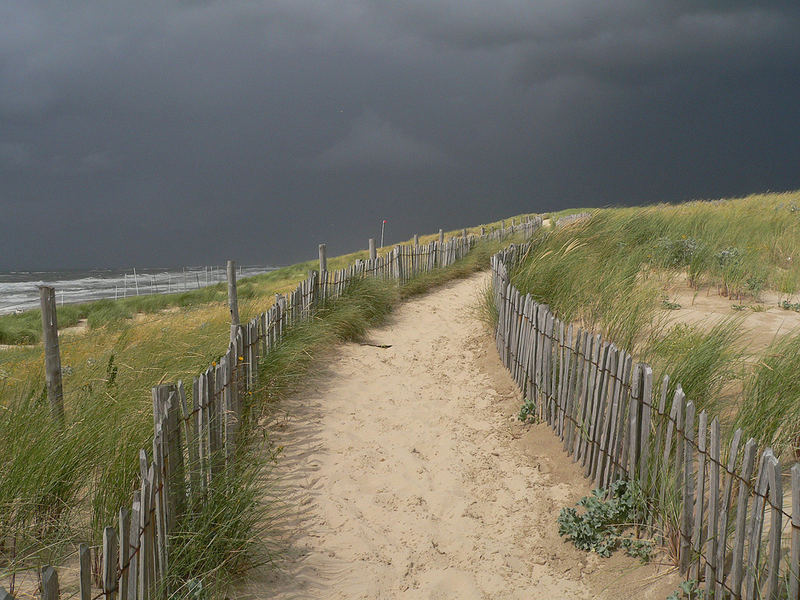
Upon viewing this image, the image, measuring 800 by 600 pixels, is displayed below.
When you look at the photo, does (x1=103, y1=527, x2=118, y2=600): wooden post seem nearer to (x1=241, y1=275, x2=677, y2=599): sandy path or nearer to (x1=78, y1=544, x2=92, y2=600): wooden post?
(x1=78, y1=544, x2=92, y2=600): wooden post

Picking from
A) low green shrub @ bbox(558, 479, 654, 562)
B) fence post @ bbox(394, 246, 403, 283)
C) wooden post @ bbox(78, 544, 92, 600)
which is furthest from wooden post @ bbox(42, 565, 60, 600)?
fence post @ bbox(394, 246, 403, 283)

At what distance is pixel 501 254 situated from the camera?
942 centimetres

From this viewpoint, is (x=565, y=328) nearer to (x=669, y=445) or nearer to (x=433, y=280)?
(x=669, y=445)

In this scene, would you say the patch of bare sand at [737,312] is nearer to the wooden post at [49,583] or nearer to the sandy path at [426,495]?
→ the sandy path at [426,495]

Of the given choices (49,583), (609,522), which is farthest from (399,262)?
(49,583)

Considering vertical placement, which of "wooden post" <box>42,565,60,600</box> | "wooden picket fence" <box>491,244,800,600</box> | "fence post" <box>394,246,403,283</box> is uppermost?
"fence post" <box>394,246,403,283</box>

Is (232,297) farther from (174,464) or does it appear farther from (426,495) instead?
(174,464)

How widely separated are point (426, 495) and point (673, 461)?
1807 mm

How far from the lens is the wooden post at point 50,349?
4539 millimetres

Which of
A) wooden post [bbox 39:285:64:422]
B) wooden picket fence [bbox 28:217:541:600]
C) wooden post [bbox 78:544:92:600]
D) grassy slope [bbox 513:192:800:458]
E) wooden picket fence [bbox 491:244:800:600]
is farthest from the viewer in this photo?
wooden post [bbox 39:285:64:422]

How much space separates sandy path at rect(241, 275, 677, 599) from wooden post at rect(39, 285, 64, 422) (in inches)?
69.5

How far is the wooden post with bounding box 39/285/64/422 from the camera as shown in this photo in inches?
179

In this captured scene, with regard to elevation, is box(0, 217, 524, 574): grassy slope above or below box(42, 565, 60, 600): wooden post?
below

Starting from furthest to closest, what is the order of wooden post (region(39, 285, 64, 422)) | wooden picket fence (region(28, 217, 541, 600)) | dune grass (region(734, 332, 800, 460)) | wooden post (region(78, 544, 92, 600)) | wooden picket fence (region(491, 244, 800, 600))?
wooden post (region(39, 285, 64, 422)) → dune grass (region(734, 332, 800, 460)) → wooden picket fence (region(491, 244, 800, 600)) → wooden picket fence (region(28, 217, 541, 600)) → wooden post (region(78, 544, 92, 600))
